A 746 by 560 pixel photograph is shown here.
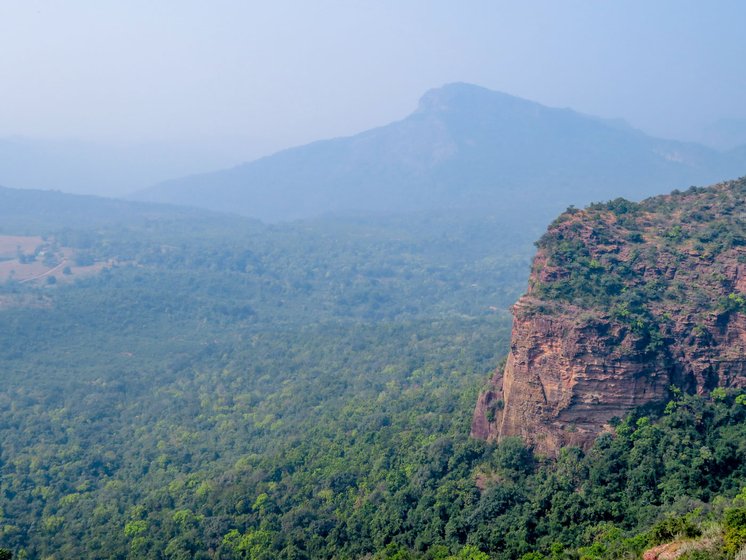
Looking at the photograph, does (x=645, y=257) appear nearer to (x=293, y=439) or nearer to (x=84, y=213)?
(x=293, y=439)

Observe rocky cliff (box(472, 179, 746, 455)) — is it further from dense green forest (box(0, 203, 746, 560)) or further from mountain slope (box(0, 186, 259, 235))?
mountain slope (box(0, 186, 259, 235))

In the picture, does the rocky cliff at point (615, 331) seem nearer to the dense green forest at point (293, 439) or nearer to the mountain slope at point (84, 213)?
the dense green forest at point (293, 439)

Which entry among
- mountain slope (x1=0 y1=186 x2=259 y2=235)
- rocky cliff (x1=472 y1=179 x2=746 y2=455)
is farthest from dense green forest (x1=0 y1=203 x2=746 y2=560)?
mountain slope (x1=0 y1=186 x2=259 y2=235)

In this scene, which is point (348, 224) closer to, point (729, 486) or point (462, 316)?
point (462, 316)

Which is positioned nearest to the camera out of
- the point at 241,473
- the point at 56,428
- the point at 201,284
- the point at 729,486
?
the point at 729,486

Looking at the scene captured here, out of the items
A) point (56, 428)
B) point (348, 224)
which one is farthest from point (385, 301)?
point (56, 428)

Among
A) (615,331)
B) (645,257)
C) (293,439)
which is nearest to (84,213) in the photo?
(293,439)
